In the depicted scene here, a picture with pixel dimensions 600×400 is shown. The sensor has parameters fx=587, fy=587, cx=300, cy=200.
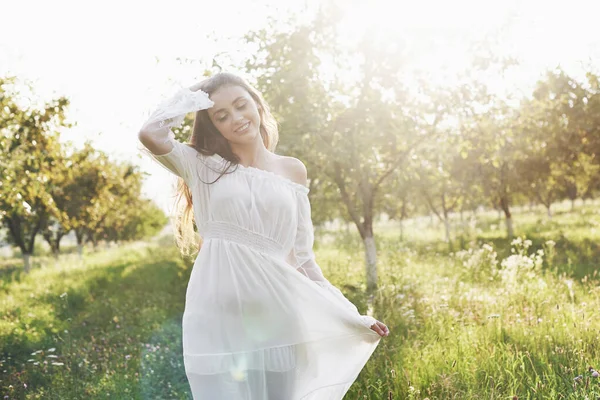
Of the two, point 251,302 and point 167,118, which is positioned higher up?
point 167,118

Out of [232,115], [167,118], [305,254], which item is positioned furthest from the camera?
[305,254]

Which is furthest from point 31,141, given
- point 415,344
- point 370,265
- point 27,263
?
point 27,263

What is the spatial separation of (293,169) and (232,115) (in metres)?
0.44

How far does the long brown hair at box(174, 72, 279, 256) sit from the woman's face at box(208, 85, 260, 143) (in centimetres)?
4

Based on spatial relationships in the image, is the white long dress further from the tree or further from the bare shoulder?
the tree

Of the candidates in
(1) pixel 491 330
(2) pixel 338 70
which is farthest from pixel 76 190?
(1) pixel 491 330

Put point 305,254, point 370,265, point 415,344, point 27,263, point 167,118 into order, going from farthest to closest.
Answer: point 27,263 < point 370,265 < point 415,344 < point 305,254 < point 167,118

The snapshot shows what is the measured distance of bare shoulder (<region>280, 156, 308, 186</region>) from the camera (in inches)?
120

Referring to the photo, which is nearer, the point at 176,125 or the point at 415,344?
the point at 176,125

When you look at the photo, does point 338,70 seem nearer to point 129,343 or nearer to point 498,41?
point 498,41

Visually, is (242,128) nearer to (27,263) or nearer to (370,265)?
(370,265)

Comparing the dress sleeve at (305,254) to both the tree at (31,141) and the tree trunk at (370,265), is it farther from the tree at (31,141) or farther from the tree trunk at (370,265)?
the tree at (31,141)

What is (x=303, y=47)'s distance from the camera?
7.97 m

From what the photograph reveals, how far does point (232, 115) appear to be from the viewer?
2867 millimetres
